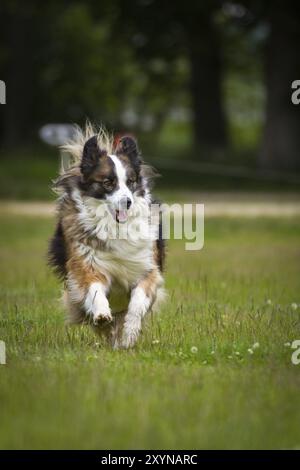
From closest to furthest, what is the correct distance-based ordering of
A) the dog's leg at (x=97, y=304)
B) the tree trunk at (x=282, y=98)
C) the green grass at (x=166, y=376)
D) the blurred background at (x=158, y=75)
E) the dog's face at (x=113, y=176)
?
the green grass at (x=166, y=376) → the dog's leg at (x=97, y=304) → the dog's face at (x=113, y=176) → the tree trunk at (x=282, y=98) → the blurred background at (x=158, y=75)

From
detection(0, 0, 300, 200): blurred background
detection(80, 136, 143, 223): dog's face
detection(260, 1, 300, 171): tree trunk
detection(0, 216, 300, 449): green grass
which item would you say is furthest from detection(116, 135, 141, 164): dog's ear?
detection(260, 1, 300, 171): tree trunk

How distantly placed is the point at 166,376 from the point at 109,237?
7.13 ft

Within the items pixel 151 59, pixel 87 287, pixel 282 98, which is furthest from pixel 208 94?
pixel 87 287

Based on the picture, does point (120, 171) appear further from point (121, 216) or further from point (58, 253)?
point (58, 253)

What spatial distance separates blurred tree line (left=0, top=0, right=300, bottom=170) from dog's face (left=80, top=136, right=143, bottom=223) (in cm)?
2410

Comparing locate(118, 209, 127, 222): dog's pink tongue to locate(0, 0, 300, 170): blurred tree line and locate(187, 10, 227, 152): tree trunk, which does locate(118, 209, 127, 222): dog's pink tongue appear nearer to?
locate(0, 0, 300, 170): blurred tree line

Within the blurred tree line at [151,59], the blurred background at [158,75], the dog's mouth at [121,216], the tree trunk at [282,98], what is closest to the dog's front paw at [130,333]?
the dog's mouth at [121,216]

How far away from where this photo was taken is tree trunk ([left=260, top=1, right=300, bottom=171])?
112ft

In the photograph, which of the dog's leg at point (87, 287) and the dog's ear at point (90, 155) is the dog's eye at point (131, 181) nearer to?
the dog's ear at point (90, 155)

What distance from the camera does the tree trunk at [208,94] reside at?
128 feet

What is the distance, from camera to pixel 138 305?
9.22m

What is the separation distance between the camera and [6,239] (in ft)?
74.1

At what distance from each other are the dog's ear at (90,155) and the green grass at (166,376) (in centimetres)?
145

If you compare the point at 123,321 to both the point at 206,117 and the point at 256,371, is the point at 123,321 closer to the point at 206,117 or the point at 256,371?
the point at 256,371
